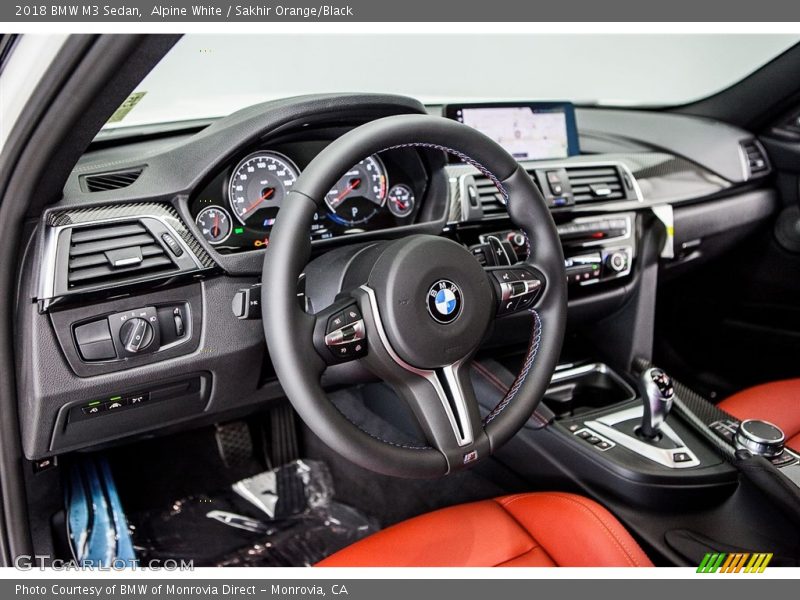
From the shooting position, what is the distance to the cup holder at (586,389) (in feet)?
5.80

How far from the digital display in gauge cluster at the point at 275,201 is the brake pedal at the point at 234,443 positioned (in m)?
0.78

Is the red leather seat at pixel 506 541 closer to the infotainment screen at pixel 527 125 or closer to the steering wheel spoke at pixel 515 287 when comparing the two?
the steering wheel spoke at pixel 515 287

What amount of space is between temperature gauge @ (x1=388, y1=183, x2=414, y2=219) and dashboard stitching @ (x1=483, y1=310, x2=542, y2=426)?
404 mm

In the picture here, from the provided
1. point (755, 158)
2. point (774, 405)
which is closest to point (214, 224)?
point (774, 405)

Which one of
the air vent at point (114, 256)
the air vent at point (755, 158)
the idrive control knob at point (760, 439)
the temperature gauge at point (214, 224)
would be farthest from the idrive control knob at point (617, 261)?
the air vent at point (114, 256)

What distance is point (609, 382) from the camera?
1854 millimetres

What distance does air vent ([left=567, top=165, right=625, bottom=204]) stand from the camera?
5.98 feet

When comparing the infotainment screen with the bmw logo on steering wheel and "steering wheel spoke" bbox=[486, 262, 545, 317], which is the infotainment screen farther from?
the bmw logo on steering wheel

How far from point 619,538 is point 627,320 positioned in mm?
852

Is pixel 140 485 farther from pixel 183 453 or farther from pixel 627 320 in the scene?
pixel 627 320

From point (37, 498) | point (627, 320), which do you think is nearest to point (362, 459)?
point (37, 498)

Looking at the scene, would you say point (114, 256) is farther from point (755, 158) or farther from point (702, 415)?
point (755, 158)

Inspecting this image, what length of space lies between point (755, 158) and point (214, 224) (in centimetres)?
185

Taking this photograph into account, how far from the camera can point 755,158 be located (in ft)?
7.59
